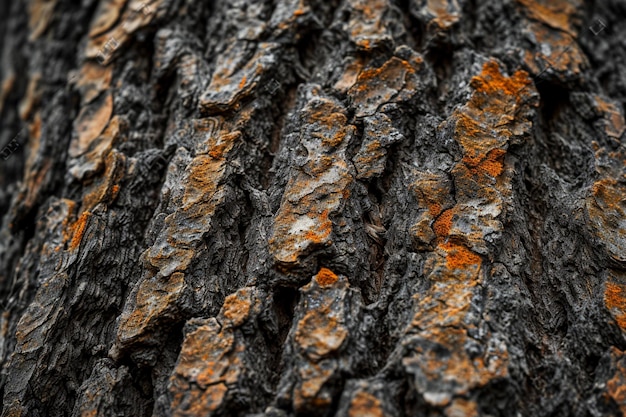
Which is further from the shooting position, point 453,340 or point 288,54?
point 288,54

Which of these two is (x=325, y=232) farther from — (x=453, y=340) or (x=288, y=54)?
(x=288, y=54)

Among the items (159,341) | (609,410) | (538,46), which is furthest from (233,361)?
(538,46)

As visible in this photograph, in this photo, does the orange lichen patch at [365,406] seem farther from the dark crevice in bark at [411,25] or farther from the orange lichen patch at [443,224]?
the dark crevice in bark at [411,25]

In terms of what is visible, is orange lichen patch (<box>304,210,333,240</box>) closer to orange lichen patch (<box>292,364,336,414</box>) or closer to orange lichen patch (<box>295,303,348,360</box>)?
orange lichen patch (<box>295,303,348,360</box>)

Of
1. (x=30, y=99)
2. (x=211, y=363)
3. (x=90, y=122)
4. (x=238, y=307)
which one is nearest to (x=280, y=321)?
(x=238, y=307)

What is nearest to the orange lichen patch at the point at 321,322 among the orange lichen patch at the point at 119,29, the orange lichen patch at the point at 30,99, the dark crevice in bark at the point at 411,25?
the dark crevice in bark at the point at 411,25
